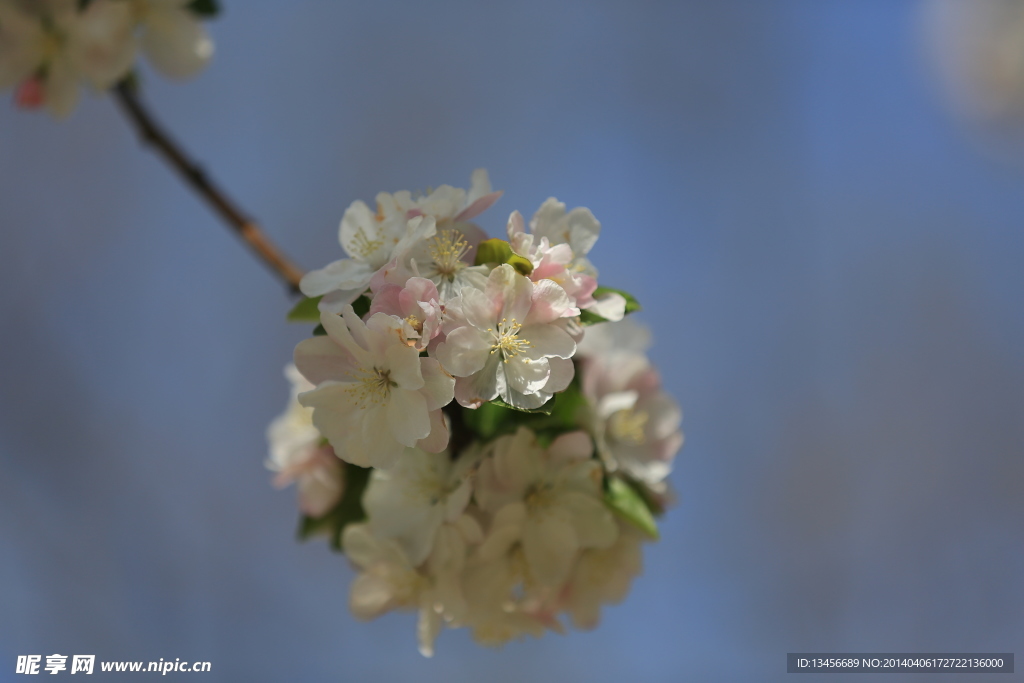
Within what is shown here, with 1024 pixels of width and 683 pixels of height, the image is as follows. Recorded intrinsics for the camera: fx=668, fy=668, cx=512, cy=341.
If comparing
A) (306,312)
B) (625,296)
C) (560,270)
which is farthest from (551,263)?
(306,312)

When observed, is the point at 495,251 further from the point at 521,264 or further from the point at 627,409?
the point at 627,409

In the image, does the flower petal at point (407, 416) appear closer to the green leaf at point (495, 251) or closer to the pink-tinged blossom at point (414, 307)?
the pink-tinged blossom at point (414, 307)

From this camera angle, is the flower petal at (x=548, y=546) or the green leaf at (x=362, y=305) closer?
the green leaf at (x=362, y=305)

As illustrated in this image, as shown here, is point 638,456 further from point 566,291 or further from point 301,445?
point 301,445

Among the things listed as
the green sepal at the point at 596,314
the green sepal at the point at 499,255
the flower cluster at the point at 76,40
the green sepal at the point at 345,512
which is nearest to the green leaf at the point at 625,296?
the green sepal at the point at 596,314

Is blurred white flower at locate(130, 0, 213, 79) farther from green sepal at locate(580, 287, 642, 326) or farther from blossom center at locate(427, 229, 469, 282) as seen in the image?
green sepal at locate(580, 287, 642, 326)

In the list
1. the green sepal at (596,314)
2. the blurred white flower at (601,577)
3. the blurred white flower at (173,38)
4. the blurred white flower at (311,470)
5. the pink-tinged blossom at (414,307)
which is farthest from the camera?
the blurred white flower at (173,38)

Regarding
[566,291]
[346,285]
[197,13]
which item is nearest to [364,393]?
[346,285]
